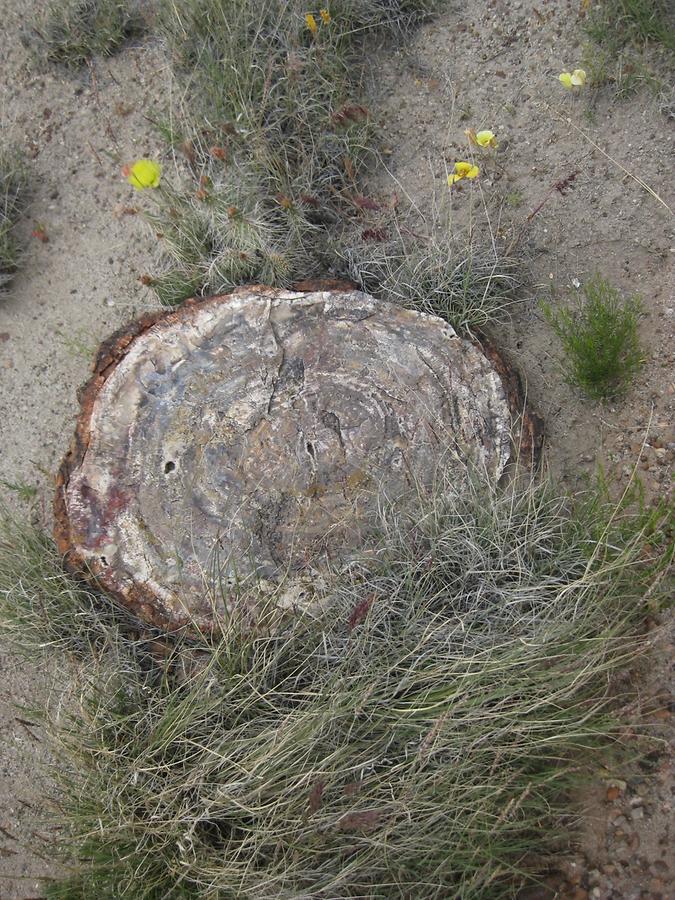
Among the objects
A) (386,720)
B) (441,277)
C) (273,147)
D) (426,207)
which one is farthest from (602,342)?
(273,147)

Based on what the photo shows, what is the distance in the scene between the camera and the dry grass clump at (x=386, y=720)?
1.78 m

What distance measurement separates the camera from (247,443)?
2.09 meters

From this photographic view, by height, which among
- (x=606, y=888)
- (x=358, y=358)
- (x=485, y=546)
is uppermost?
(x=358, y=358)

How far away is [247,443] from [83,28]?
2178 mm

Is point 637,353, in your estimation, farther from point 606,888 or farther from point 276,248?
point 606,888

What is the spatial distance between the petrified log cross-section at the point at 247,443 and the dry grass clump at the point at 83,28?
1.67 metres

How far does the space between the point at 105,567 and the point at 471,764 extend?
1.16 meters

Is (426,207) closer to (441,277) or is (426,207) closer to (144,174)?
(441,277)

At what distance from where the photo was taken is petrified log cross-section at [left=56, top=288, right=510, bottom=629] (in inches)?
81.4

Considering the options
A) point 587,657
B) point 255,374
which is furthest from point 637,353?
point 255,374

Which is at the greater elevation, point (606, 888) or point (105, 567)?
point (105, 567)

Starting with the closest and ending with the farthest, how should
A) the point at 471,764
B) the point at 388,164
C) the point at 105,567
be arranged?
the point at 471,764
the point at 105,567
the point at 388,164

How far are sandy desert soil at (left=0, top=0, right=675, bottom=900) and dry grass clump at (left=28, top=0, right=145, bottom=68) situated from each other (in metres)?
0.07

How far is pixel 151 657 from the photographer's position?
2.15 m
